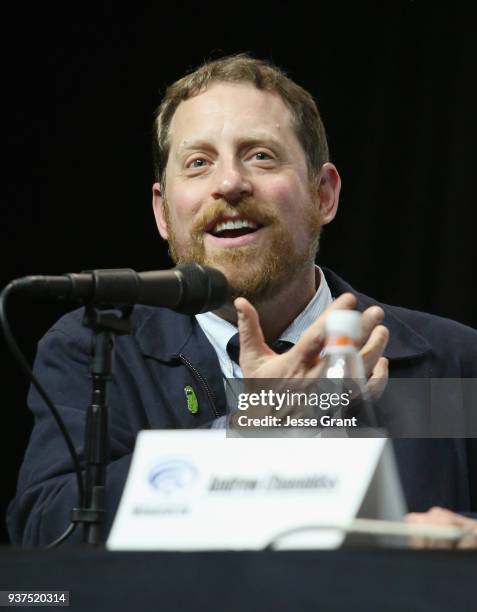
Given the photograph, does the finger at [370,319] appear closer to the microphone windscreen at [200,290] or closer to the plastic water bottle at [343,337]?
A: the microphone windscreen at [200,290]

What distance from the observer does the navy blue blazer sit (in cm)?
202

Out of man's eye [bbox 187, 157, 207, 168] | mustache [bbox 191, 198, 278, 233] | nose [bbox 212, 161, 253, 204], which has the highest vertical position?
man's eye [bbox 187, 157, 207, 168]

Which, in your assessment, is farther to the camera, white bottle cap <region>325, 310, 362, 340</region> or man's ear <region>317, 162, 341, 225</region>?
man's ear <region>317, 162, 341, 225</region>

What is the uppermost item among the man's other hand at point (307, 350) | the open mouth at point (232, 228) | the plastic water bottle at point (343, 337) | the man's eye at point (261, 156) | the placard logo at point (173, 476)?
the man's eye at point (261, 156)

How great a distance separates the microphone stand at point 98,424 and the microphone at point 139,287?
23mm

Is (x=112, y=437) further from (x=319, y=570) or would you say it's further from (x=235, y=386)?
(x=319, y=570)

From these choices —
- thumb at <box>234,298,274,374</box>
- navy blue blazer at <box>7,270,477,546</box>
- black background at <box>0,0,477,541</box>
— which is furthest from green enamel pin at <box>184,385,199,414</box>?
black background at <box>0,0,477,541</box>

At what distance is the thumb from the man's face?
0.59m

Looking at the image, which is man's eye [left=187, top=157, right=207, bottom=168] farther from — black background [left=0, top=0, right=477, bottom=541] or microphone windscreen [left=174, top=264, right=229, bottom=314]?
microphone windscreen [left=174, top=264, right=229, bottom=314]

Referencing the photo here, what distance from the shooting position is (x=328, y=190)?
2666 millimetres

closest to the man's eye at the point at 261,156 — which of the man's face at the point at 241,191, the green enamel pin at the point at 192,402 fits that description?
the man's face at the point at 241,191

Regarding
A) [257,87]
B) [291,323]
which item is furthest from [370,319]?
[257,87]

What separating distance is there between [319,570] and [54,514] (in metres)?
0.98

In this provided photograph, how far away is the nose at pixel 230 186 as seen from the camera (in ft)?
7.57
